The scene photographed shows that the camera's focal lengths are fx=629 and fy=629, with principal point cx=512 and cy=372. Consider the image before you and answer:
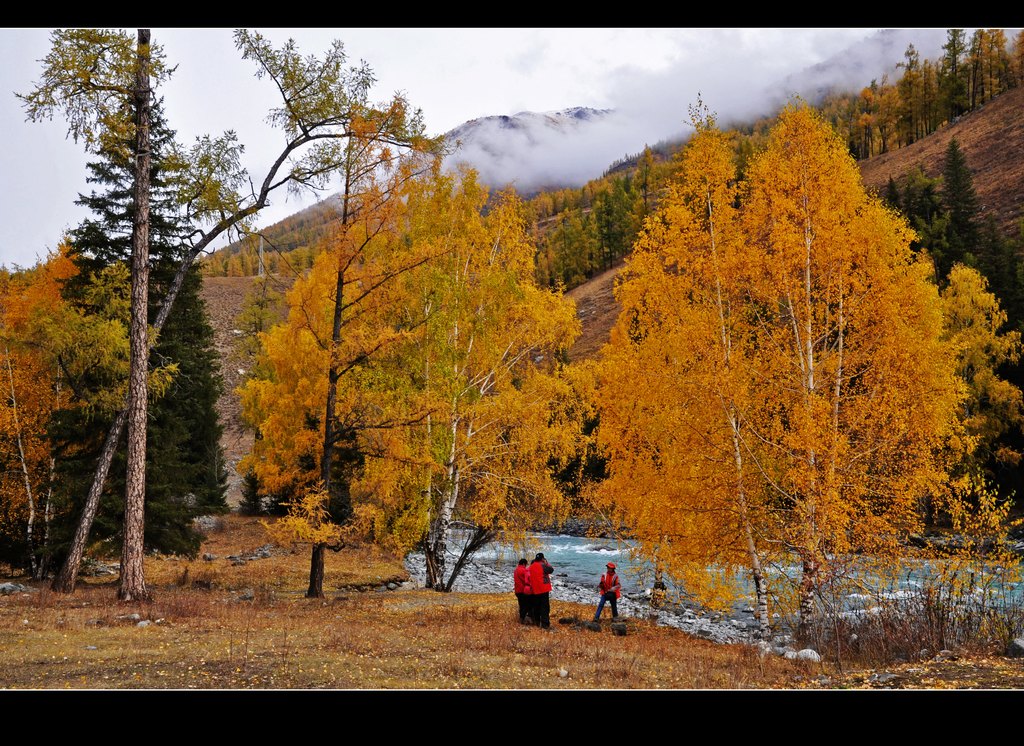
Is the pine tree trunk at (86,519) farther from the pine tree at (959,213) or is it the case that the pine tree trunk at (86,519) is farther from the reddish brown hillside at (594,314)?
the reddish brown hillside at (594,314)

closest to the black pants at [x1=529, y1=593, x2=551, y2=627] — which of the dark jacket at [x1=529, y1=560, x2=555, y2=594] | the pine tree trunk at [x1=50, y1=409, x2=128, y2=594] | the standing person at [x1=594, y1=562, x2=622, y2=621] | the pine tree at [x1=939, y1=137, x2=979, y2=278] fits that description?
the dark jacket at [x1=529, y1=560, x2=555, y2=594]

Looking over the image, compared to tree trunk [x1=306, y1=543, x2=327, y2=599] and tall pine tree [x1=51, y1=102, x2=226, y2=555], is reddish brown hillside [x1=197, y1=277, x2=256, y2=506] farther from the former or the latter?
tree trunk [x1=306, y1=543, x2=327, y2=599]

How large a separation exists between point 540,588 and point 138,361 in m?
10.5

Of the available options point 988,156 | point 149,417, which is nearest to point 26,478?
point 149,417

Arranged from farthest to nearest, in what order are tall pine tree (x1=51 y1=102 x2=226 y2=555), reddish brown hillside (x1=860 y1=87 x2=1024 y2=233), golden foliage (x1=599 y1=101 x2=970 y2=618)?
reddish brown hillside (x1=860 y1=87 x2=1024 y2=233) → tall pine tree (x1=51 y1=102 x2=226 y2=555) → golden foliage (x1=599 y1=101 x2=970 y2=618)

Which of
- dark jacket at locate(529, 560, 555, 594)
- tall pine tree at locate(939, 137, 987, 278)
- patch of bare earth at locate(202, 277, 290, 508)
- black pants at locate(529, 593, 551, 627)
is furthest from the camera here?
patch of bare earth at locate(202, 277, 290, 508)

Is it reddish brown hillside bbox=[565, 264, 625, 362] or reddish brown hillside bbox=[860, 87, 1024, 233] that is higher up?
reddish brown hillside bbox=[860, 87, 1024, 233]

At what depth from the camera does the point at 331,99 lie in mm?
15820

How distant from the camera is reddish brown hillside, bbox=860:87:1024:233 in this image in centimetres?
7069

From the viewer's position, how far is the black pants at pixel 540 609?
14.6 m

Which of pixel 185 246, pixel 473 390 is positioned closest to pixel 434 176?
pixel 473 390

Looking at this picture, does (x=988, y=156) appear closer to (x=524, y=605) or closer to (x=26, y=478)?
(x=524, y=605)

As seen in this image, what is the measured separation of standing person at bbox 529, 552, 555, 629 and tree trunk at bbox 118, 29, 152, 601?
340 inches

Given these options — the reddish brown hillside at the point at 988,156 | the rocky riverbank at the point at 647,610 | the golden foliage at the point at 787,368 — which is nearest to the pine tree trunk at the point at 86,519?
the rocky riverbank at the point at 647,610
